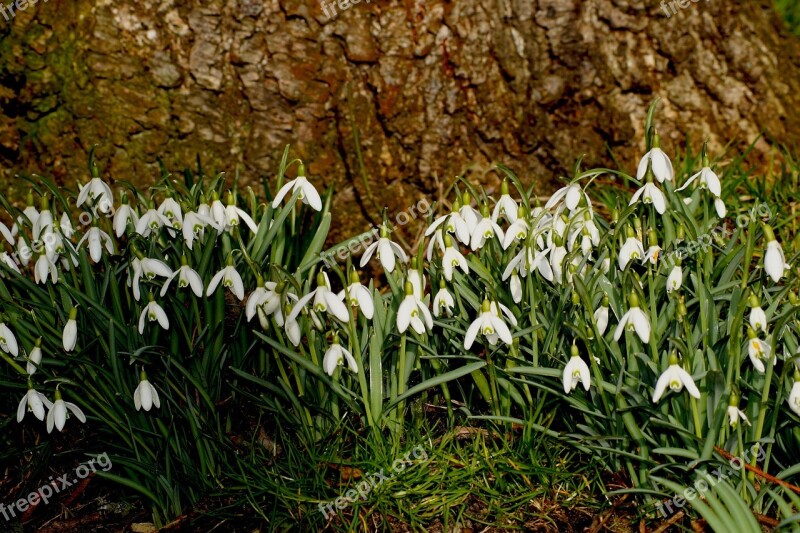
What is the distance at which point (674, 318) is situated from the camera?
2.22 m

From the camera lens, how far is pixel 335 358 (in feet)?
6.97

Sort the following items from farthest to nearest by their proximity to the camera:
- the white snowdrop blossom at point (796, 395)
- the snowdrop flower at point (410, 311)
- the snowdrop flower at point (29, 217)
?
the snowdrop flower at point (29, 217) → the snowdrop flower at point (410, 311) → the white snowdrop blossom at point (796, 395)

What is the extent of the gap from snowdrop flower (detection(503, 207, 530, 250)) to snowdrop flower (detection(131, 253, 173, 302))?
102 centimetres

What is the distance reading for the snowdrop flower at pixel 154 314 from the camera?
7.36 feet

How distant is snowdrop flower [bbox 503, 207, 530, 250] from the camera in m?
2.36

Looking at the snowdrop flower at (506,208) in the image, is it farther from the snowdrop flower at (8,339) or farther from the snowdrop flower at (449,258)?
the snowdrop flower at (8,339)

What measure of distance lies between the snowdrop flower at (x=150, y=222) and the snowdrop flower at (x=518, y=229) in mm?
1061

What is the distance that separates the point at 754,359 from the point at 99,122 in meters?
2.61

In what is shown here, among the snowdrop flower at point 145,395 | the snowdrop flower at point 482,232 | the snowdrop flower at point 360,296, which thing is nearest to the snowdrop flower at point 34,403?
the snowdrop flower at point 145,395

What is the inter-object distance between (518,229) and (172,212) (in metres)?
1.09

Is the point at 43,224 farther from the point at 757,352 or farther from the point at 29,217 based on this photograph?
the point at 757,352

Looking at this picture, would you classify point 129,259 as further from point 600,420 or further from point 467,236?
point 600,420

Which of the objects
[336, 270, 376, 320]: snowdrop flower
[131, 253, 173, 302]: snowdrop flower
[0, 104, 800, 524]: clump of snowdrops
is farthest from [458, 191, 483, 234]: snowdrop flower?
[131, 253, 173, 302]: snowdrop flower

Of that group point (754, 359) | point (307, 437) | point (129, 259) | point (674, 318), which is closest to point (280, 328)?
point (307, 437)
